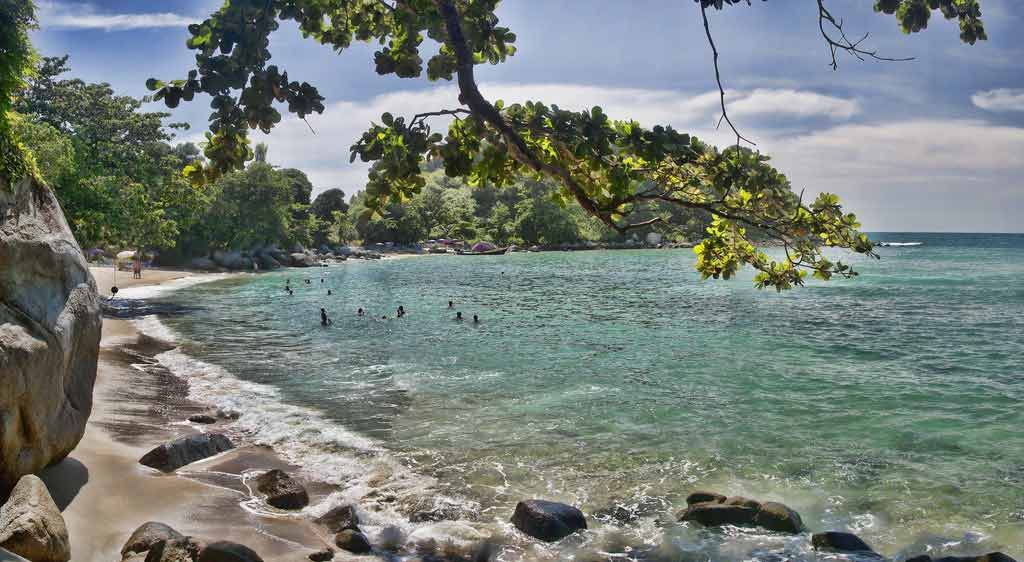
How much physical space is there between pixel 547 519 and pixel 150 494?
15.5ft

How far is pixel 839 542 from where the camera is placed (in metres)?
7.39

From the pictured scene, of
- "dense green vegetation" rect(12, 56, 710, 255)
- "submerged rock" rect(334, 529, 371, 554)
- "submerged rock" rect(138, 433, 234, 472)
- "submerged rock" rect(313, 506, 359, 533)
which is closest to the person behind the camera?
"submerged rock" rect(334, 529, 371, 554)

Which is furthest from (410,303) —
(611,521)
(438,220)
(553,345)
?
(438,220)

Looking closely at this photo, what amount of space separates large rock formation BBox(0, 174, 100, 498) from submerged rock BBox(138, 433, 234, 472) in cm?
151

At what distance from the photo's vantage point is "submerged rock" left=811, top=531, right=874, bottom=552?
738 cm

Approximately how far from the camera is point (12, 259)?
6363 millimetres

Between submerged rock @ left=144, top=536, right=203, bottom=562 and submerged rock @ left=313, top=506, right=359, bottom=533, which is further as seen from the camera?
submerged rock @ left=313, top=506, right=359, bottom=533

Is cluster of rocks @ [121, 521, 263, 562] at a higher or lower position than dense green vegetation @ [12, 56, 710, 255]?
lower

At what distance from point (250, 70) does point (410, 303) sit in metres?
31.2

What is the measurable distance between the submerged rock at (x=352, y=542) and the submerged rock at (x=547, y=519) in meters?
1.82

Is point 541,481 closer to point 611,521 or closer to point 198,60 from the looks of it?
point 611,521

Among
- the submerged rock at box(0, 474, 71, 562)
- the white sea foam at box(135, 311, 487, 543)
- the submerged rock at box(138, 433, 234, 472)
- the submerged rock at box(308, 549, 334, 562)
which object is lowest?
the white sea foam at box(135, 311, 487, 543)

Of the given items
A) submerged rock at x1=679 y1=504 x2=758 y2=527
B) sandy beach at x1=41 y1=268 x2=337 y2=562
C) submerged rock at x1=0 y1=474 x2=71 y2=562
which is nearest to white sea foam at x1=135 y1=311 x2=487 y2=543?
sandy beach at x1=41 y1=268 x2=337 y2=562

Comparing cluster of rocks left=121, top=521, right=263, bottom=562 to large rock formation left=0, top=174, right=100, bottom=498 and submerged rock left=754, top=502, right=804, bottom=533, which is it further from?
submerged rock left=754, top=502, right=804, bottom=533
